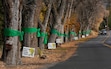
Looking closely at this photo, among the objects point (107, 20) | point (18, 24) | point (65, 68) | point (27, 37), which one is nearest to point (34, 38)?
point (27, 37)

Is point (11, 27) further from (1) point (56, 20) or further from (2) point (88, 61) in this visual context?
(1) point (56, 20)

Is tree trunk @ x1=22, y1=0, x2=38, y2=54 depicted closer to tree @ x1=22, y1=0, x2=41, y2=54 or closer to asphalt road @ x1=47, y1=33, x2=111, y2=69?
tree @ x1=22, y1=0, x2=41, y2=54

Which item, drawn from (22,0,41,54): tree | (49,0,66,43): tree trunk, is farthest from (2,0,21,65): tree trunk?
(49,0,66,43): tree trunk

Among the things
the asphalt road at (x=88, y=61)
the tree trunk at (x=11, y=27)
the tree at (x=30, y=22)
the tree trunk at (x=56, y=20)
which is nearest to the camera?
the tree trunk at (x=11, y=27)

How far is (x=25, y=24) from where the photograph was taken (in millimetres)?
20484

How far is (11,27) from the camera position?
1549 cm

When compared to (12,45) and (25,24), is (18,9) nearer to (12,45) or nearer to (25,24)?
(12,45)

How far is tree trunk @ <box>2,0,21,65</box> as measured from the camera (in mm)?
15250

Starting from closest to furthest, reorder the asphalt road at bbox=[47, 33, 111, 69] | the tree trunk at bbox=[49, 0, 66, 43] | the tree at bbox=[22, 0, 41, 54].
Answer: the asphalt road at bbox=[47, 33, 111, 69], the tree at bbox=[22, 0, 41, 54], the tree trunk at bbox=[49, 0, 66, 43]

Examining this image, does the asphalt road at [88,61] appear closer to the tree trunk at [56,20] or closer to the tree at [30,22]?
the tree at [30,22]

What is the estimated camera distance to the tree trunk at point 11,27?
1525cm

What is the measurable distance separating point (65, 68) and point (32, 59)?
4.98m

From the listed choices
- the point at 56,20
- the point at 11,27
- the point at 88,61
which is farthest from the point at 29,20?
the point at 56,20

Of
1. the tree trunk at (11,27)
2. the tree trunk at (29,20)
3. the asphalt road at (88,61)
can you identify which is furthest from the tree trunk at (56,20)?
the tree trunk at (11,27)
